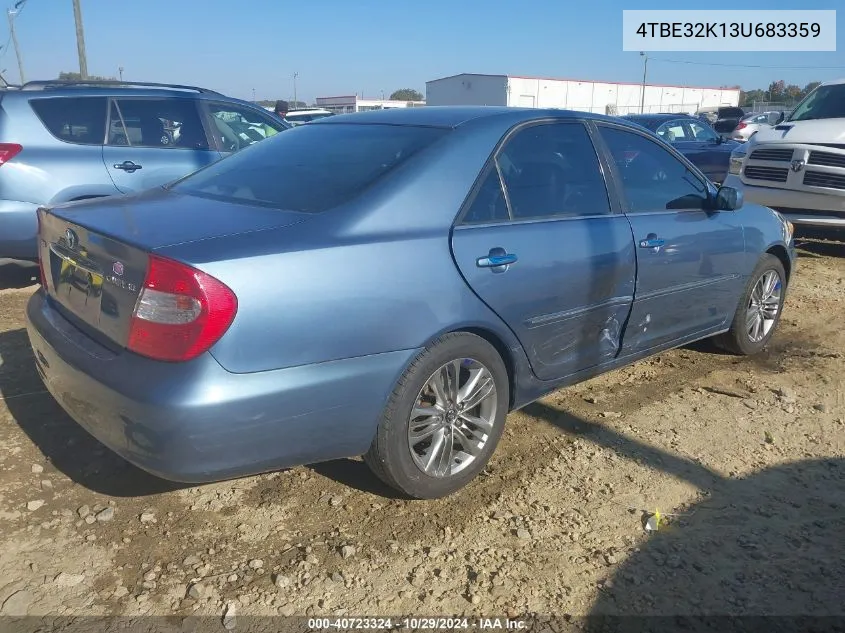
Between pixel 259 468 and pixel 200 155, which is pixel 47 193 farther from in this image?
pixel 259 468

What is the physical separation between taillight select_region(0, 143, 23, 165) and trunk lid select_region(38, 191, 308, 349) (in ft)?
9.39

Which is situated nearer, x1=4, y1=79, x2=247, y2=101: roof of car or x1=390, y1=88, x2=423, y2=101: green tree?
x1=4, y1=79, x2=247, y2=101: roof of car

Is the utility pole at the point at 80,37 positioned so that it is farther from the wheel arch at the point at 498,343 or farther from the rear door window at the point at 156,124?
the wheel arch at the point at 498,343

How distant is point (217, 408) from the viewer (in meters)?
2.30

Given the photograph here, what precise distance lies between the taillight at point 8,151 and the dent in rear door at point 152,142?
65cm

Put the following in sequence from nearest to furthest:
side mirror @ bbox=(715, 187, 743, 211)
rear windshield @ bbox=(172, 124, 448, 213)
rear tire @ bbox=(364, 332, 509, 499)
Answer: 1. rear tire @ bbox=(364, 332, 509, 499)
2. rear windshield @ bbox=(172, 124, 448, 213)
3. side mirror @ bbox=(715, 187, 743, 211)

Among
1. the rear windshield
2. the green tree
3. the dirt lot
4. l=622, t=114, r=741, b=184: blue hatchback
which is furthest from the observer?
the green tree

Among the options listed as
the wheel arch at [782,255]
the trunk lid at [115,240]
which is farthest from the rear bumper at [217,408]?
the wheel arch at [782,255]

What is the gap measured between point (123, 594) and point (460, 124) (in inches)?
89.0

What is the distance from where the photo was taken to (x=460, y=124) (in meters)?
3.16

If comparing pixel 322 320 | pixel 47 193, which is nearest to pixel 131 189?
pixel 47 193

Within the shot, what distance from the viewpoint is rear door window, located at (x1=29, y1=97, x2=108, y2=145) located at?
572 centimetres

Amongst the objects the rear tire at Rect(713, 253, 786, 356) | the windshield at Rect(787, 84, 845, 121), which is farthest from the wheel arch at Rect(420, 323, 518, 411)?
the windshield at Rect(787, 84, 845, 121)

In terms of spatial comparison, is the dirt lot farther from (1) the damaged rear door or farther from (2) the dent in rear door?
(2) the dent in rear door
